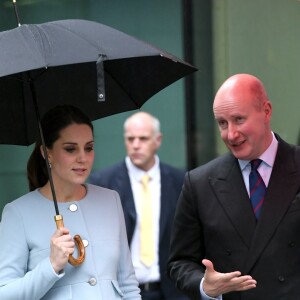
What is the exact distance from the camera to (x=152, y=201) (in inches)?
307

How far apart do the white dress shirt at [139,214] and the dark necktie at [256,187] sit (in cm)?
285

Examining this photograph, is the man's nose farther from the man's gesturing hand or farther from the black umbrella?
the man's gesturing hand

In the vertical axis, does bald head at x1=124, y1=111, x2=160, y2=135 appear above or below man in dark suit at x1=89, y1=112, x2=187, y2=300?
above

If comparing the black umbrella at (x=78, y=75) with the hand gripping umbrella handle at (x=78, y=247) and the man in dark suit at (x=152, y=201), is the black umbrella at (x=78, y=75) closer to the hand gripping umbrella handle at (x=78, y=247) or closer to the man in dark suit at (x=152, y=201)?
the hand gripping umbrella handle at (x=78, y=247)

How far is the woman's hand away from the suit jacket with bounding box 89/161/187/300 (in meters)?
3.33

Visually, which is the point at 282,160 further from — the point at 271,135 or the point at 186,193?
the point at 186,193

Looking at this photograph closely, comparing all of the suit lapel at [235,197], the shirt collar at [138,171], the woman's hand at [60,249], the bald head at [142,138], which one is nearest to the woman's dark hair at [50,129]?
the woman's hand at [60,249]

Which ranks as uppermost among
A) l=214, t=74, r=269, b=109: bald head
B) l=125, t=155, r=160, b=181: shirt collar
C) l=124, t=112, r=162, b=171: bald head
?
l=214, t=74, r=269, b=109: bald head

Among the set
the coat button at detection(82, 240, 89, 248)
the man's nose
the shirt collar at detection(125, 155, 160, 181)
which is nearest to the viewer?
the coat button at detection(82, 240, 89, 248)

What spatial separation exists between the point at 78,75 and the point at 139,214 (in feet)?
9.71

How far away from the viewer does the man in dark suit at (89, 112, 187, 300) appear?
7523 millimetres

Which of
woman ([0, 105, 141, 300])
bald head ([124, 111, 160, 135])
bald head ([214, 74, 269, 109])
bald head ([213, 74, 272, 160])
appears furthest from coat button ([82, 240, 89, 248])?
bald head ([124, 111, 160, 135])

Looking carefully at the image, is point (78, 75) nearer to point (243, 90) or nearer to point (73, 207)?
point (73, 207)

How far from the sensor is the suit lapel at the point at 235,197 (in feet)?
15.5
